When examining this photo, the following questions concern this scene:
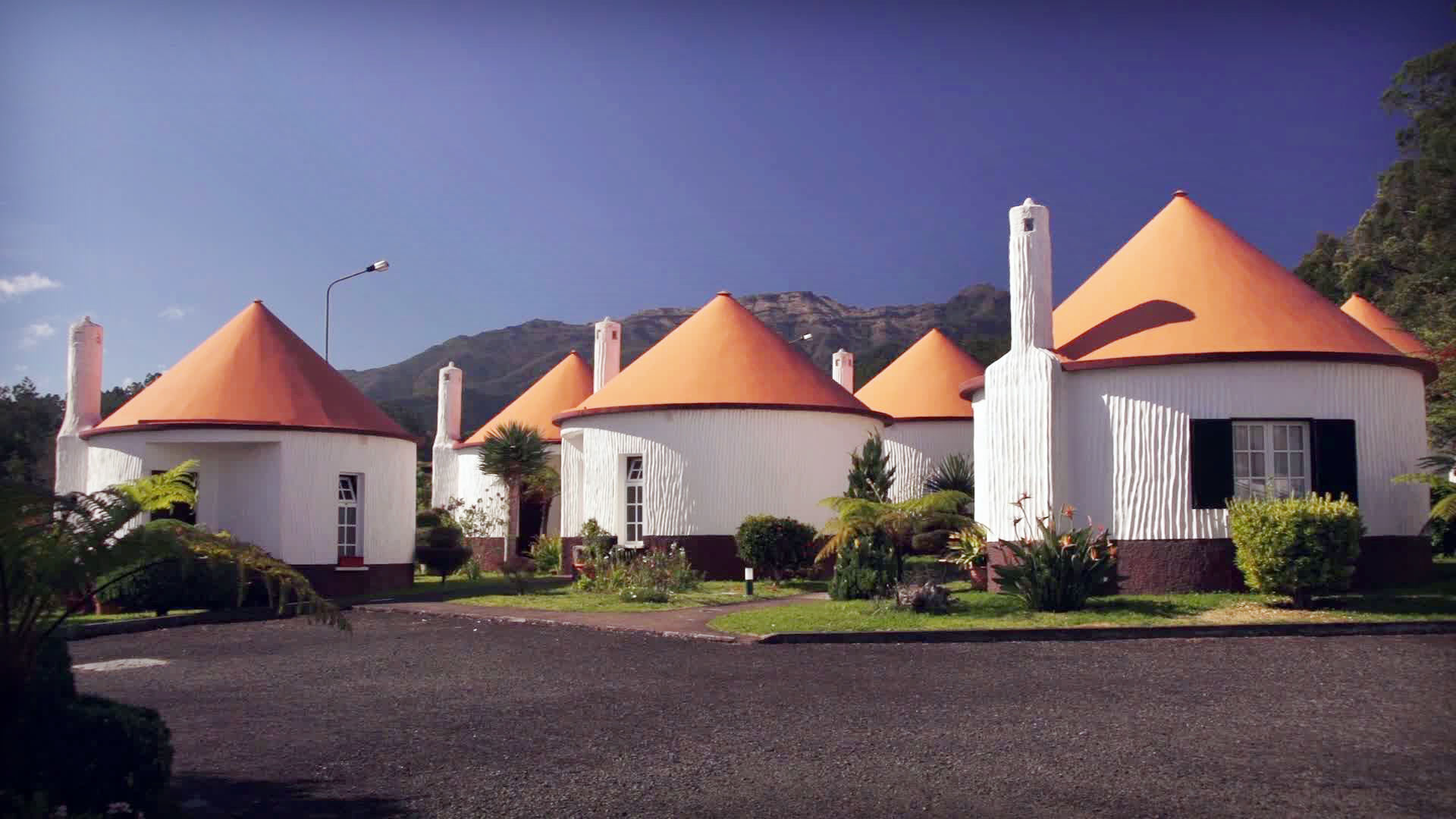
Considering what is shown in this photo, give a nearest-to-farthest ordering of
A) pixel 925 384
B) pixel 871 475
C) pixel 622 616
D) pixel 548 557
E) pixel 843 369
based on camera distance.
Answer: pixel 622 616 < pixel 871 475 < pixel 548 557 < pixel 925 384 < pixel 843 369

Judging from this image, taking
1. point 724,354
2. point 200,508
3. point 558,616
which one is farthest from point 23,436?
point 558,616

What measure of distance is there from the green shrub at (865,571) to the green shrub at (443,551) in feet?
36.0

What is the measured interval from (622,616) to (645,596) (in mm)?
2225

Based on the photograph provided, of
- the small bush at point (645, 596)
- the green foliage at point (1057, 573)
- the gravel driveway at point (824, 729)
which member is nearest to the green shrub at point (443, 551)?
the small bush at point (645, 596)

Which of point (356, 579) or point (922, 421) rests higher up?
point (922, 421)

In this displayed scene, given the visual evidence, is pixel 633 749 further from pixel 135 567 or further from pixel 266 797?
pixel 135 567

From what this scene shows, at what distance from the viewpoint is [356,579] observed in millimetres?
23203

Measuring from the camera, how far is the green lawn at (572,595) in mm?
18609

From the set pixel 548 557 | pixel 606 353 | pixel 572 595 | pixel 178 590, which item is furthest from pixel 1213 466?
pixel 548 557

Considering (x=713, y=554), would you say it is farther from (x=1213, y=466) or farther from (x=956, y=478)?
(x=1213, y=466)

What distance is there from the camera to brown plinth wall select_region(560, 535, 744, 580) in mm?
23203

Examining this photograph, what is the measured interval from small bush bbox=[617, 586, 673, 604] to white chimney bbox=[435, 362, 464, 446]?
16.6m

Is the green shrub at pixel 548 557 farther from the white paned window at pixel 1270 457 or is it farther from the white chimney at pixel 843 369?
the white paned window at pixel 1270 457

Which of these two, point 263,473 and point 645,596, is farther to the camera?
point 263,473
